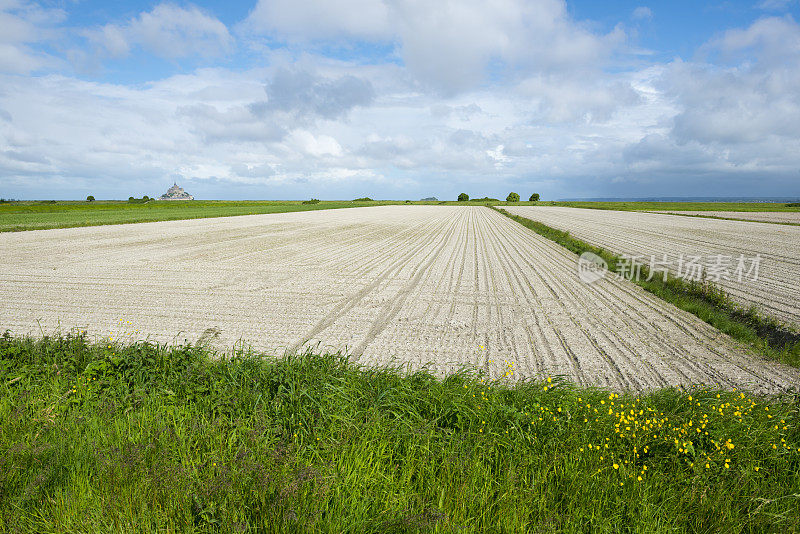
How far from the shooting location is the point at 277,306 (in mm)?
9258

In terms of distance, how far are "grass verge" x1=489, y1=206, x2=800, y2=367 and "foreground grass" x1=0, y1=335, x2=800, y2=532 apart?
2.84 m

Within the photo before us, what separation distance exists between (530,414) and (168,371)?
15.1 feet

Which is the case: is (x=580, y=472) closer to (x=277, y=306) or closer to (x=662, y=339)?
(x=662, y=339)

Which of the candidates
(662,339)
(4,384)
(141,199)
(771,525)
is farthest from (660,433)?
(141,199)

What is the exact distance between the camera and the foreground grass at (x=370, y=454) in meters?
2.83

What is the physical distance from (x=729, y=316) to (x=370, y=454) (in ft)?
31.2

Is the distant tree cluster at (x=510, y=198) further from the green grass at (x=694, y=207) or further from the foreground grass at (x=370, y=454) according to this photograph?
the foreground grass at (x=370, y=454)

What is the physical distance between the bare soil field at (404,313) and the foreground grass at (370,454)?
54.5 inches

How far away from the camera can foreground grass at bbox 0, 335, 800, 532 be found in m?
2.83

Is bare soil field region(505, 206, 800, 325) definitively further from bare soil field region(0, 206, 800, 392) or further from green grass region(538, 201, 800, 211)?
green grass region(538, 201, 800, 211)

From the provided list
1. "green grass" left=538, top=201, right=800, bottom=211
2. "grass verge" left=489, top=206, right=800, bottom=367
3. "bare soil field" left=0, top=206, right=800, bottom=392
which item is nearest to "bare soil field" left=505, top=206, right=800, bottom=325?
"grass verge" left=489, top=206, right=800, bottom=367

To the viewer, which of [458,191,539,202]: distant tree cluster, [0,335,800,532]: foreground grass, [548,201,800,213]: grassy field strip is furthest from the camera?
[458,191,539,202]: distant tree cluster

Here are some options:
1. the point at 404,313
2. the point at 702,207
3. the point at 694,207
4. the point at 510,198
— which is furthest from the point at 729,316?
the point at 510,198

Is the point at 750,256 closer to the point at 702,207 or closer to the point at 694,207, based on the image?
the point at 694,207
